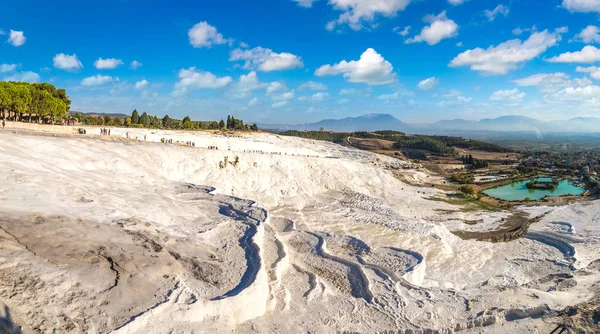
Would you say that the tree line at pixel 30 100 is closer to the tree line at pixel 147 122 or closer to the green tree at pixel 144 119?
the tree line at pixel 147 122

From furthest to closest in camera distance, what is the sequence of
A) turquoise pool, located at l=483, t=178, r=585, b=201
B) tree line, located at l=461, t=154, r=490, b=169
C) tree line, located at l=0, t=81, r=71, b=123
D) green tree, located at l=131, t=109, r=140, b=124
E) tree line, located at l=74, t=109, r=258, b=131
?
1. tree line, located at l=461, t=154, r=490, b=169
2. green tree, located at l=131, t=109, r=140, b=124
3. tree line, located at l=74, t=109, r=258, b=131
4. turquoise pool, located at l=483, t=178, r=585, b=201
5. tree line, located at l=0, t=81, r=71, b=123

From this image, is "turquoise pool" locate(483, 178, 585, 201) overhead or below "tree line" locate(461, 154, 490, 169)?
below

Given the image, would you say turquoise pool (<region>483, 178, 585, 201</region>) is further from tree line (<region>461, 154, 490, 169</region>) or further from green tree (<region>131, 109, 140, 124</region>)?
green tree (<region>131, 109, 140, 124</region>)

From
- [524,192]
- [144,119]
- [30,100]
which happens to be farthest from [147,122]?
[524,192]

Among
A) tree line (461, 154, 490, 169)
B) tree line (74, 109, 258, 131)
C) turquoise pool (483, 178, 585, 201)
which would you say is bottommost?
turquoise pool (483, 178, 585, 201)

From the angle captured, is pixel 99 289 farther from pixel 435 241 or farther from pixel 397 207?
pixel 397 207

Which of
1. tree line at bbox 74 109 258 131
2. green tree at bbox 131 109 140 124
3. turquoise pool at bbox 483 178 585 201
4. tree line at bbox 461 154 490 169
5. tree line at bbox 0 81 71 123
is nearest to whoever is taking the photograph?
tree line at bbox 0 81 71 123

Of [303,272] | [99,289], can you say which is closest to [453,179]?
[303,272]

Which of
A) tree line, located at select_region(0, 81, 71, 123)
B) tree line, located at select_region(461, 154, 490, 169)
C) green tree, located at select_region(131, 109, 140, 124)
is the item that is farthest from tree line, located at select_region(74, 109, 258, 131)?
tree line, located at select_region(461, 154, 490, 169)

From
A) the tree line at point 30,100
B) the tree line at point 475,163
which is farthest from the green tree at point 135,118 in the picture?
the tree line at point 475,163
